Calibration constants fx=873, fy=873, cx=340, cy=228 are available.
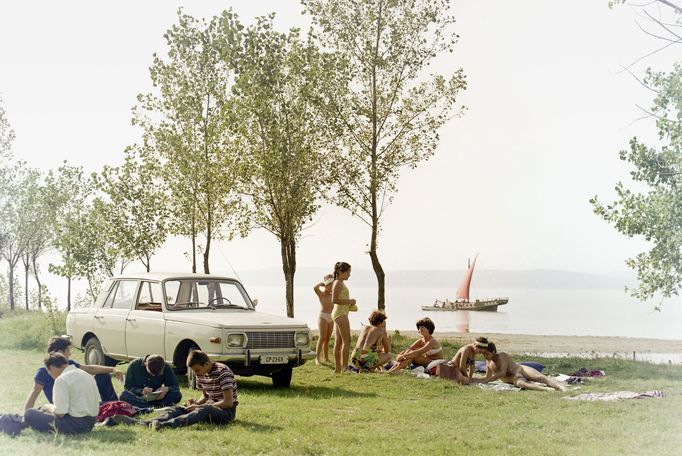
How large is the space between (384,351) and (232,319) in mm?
4293

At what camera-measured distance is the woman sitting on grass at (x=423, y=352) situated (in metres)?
17.4

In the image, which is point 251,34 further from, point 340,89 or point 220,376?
point 220,376

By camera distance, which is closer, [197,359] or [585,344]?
[197,359]

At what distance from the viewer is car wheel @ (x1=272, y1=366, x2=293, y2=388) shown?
1513 centimetres

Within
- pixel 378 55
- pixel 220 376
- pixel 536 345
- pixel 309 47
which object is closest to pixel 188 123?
pixel 309 47

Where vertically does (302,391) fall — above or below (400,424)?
above

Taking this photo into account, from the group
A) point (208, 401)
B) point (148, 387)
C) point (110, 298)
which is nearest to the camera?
point (208, 401)

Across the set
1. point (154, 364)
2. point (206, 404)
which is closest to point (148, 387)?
point (154, 364)

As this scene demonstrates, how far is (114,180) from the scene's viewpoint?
36.2 meters

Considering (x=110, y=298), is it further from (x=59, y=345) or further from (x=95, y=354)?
(x=59, y=345)

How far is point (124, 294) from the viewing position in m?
16.5

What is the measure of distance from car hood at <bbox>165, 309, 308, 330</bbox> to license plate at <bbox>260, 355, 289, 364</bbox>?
481 mm

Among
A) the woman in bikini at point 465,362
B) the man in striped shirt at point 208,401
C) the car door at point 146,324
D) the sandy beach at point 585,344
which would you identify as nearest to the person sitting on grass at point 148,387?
the man in striped shirt at point 208,401

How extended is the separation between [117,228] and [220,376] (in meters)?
26.7
